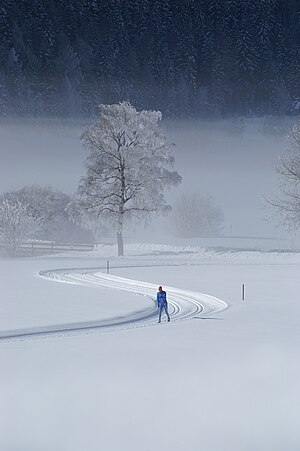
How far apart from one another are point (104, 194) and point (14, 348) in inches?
1669

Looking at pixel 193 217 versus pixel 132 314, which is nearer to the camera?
pixel 132 314

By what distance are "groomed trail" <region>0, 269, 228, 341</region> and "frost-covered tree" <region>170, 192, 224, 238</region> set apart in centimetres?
5641

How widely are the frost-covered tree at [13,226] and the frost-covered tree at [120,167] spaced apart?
9981 mm

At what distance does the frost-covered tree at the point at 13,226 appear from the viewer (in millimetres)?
70688

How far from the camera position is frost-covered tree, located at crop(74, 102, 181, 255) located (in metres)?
62.0

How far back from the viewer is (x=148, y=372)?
57.1ft

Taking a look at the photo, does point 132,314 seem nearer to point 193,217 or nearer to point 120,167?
point 120,167

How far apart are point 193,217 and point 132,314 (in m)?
76.2

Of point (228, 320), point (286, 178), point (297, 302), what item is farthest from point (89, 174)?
point (228, 320)

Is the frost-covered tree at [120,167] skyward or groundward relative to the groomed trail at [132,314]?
skyward

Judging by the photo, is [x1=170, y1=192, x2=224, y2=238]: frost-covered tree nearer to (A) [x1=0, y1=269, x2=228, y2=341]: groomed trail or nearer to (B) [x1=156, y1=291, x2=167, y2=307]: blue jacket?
(A) [x1=0, y1=269, x2=228, y2=341]: groomed trail

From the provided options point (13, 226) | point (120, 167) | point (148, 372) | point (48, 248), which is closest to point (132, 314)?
point (148, 372)

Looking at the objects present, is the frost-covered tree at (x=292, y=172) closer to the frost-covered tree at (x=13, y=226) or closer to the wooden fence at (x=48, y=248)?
the wooden fence at (x=48, y=248)

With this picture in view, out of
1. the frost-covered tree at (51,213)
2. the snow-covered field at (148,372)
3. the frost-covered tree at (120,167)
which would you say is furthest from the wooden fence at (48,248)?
the snow-covered field at (148,372)
